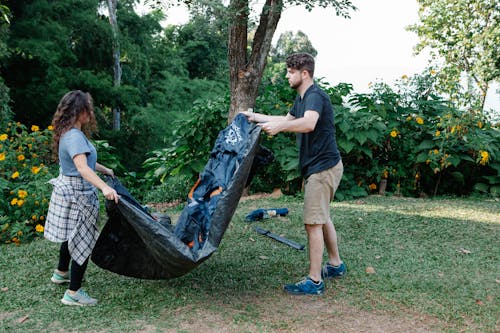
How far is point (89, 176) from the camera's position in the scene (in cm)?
287

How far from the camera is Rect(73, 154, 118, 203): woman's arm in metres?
2.87

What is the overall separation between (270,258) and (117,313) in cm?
152

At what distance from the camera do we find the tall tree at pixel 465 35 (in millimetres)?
15281

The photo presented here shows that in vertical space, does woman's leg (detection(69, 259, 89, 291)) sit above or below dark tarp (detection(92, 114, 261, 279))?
below

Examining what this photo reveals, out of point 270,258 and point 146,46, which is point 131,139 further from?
point 270,258

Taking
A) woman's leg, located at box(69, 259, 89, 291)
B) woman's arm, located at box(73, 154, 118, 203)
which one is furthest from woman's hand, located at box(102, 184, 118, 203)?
woman's leg, located at box(69, 259, 89, 291)

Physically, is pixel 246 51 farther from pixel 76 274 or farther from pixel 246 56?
pixel 76 274

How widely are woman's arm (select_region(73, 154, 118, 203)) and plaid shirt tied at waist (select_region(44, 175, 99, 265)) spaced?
9.9 inches

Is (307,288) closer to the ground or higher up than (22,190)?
closer to the ground

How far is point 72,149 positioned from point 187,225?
1031 millimetres

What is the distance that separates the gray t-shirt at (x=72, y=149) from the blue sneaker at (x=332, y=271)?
1.88m

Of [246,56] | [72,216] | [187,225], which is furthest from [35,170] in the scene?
[246,56]

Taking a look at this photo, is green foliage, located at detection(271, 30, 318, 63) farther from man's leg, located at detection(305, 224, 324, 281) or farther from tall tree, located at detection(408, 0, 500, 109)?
man's leg, located at detection(305, 224, 324, 281)

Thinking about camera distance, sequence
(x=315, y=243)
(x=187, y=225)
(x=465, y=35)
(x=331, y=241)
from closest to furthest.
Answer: (x=315, y=243) < (x=187, y=225) < (x=331, y=241) < (x=465, y=35)
